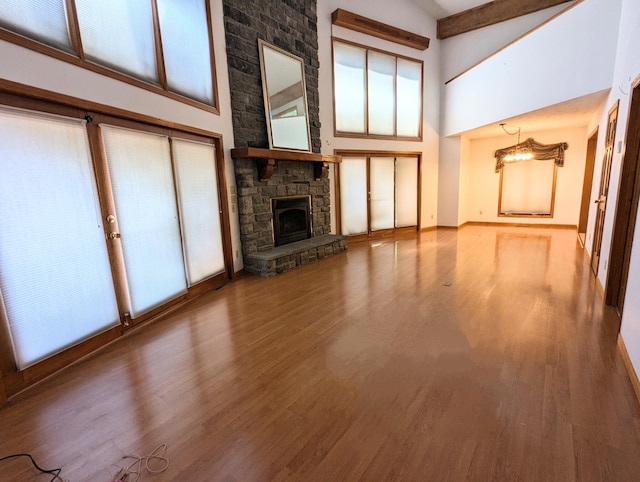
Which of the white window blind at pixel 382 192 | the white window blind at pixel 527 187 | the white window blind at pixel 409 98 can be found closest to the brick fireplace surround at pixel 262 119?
the white window blind at pixel 382 192

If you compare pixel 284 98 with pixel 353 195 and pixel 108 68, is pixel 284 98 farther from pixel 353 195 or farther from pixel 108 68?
pixel 108 68

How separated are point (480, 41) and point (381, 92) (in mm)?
2619

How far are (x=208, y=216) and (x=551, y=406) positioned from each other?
3.77 metres

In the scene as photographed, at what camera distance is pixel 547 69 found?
4.61 metres

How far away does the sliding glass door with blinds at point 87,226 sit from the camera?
2.06 m

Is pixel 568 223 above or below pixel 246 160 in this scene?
below

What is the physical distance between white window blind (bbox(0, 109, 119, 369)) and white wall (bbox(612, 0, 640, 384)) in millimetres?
3896

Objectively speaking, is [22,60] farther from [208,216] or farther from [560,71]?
[560,71]

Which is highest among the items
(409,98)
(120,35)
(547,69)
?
(409,98)

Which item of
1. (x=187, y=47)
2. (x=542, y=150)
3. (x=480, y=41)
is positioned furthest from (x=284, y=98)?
(x=542, y=150)

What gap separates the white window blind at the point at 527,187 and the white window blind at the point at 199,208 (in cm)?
744

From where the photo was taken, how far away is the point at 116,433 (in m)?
1.71

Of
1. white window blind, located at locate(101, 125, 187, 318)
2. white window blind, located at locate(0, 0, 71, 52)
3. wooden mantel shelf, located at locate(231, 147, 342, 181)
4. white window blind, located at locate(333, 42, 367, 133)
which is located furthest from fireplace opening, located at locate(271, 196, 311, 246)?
white window blind, located at locate(0, 0, 71, 52)

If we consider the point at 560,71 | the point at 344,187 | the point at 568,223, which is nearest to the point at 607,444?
the point at 560,71
